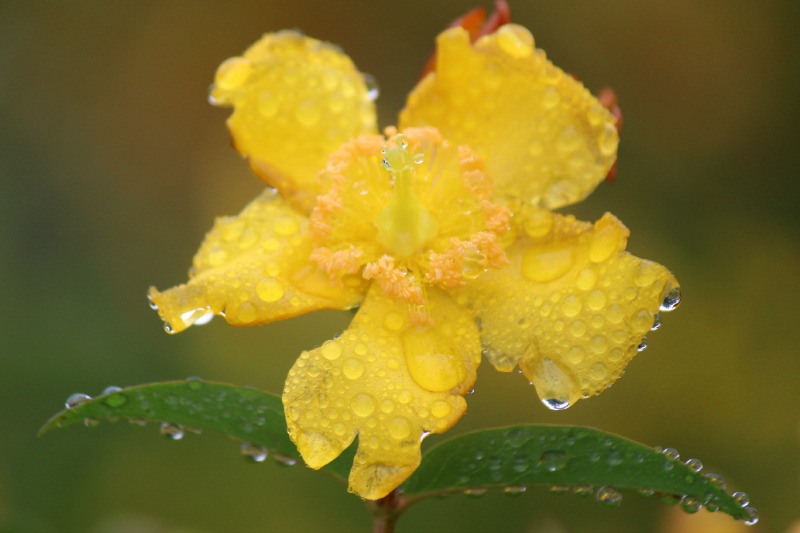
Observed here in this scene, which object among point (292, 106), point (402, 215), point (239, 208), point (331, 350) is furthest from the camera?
point (239, 208)

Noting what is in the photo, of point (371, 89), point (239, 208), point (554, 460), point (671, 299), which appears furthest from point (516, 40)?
point (239, 208)

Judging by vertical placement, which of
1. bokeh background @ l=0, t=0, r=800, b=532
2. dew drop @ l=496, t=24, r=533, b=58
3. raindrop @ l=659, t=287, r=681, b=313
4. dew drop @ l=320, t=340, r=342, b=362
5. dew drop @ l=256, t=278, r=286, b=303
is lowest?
bokeh background @ l=0, t=0, r=800, b=532

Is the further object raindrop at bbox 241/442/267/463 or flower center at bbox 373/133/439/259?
flower center at bbox 373/133/439/259

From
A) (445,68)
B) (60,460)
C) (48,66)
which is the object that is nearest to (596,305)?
(445,68)

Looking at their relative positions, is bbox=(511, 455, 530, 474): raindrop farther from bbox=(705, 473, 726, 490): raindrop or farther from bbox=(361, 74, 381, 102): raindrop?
bbox=(361, 74, 381, 102): raindrop

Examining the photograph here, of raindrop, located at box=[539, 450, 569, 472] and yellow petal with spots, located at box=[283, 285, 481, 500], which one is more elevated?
yellow petal with spots, located at box=[283, 285, 481, 500]

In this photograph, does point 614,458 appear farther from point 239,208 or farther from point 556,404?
point 239,208

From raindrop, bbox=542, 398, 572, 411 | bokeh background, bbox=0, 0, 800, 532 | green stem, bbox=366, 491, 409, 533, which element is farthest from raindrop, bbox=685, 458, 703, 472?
bokeh background, bbox=0, 0, 800, 532

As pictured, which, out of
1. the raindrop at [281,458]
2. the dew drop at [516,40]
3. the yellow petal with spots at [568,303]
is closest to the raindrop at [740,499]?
the yellow petal with spots at [568,303]

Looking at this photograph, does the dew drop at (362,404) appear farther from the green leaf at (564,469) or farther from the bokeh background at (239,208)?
the bokeh background at (239,208)
